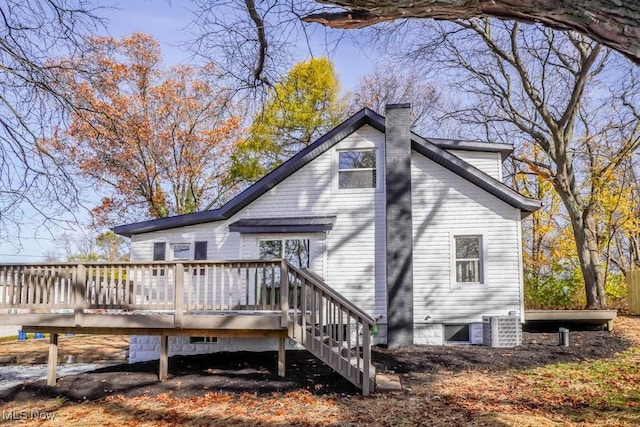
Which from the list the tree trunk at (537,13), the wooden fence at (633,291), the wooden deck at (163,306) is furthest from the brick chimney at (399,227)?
the wooden fence at (633,291)

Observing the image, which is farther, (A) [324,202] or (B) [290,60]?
(A) [324,202]

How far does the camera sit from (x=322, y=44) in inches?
218

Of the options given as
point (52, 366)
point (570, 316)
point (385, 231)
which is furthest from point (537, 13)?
point (570, 316)

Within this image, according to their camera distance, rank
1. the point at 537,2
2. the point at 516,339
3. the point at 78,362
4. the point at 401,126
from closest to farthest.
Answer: the point at 537,2 < the point at 516,339 < the point at 401,126 < the point at 78,362

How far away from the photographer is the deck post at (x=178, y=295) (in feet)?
27.0

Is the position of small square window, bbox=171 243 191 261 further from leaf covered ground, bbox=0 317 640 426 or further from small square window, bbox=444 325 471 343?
small square window, bbox=444 325 471 343

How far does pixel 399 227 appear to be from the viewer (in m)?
11.4

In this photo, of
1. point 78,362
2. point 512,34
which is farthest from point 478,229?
point 78,362

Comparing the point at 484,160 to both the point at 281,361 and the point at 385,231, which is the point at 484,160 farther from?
the point at 281,361

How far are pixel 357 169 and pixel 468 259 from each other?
3.56 metres

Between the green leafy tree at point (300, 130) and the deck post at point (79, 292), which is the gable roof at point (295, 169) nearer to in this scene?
the deck post at point (79, 292)

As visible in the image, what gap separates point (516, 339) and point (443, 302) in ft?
5.92

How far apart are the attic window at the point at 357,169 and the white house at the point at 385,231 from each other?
0.03m

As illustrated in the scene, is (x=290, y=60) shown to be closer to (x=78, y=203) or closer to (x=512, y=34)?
(x=78, y=203)
